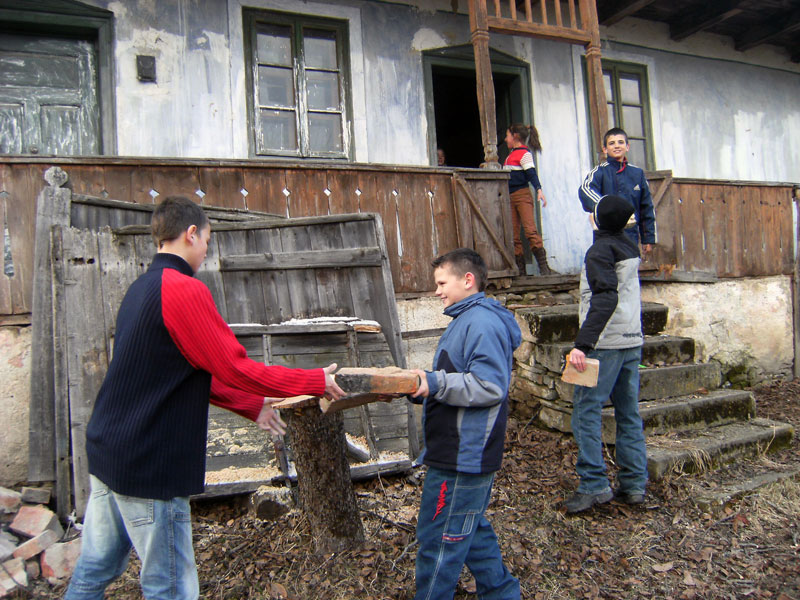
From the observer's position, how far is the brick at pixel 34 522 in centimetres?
351

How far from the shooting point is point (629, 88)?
889 centimetres

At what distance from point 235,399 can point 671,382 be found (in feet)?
14.3

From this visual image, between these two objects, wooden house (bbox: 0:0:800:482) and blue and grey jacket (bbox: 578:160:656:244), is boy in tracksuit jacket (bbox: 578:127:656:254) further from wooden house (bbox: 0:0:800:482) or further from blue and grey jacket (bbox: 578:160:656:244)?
wooden house (bbox: 0:0:800:482)

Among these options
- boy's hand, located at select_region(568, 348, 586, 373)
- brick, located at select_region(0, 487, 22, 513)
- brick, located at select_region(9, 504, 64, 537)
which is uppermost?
boy's hand, located at select_region(568, 348, 586, 373)

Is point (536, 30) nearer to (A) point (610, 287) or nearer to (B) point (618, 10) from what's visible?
(B) point (618, 10)

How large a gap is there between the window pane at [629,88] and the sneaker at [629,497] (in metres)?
6.85

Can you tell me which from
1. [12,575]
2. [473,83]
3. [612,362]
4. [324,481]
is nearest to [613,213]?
[612,362]

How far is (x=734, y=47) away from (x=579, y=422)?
890 centimetres

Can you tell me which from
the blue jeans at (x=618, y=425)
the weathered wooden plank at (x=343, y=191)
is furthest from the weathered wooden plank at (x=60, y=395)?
the blue jeans at (x=618, y=425)

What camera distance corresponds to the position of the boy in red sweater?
195 cm

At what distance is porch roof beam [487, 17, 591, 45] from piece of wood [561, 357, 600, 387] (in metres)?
4.58

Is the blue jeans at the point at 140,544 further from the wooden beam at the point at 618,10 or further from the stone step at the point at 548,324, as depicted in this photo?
the wooden beam at the point at 618,10

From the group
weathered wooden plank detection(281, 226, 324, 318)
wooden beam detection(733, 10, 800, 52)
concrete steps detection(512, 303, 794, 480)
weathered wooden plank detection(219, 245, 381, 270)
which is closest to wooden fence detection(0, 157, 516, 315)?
weathered wooden plank detection(281, 226, 324, 318)

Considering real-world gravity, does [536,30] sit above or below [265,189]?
above
